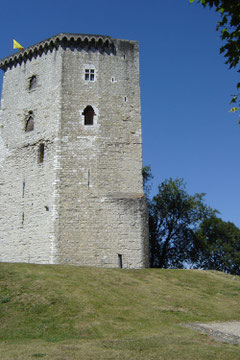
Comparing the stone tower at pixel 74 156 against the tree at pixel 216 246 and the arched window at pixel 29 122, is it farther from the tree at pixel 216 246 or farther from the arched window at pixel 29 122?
the tree at pixel 216 246

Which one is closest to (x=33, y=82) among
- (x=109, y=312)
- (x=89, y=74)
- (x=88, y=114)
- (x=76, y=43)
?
(x=76, y=43)

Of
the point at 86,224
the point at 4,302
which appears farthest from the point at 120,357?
the point at 86,224

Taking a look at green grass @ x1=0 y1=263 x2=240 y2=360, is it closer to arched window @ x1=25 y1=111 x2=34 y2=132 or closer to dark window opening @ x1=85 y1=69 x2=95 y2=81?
arched window @ x1=25 y1=111 x2=34 y2=132

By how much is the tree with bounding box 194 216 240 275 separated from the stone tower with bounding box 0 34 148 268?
1516cm

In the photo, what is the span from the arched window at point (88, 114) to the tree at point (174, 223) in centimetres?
1411

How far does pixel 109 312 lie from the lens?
13.4 meters

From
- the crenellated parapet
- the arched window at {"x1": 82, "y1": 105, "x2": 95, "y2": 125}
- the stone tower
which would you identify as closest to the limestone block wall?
the stone tower

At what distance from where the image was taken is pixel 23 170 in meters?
24.5

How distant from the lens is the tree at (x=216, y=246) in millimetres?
36656

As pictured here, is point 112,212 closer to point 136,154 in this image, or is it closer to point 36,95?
point 136,154

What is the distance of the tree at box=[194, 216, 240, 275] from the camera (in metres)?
36.7

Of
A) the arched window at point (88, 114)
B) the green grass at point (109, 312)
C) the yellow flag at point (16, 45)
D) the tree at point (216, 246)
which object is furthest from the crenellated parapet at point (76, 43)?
the tree at point (216, 246)

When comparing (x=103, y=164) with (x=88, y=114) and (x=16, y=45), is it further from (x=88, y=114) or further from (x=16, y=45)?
(x=16, y=45)

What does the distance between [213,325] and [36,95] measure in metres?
18.1
